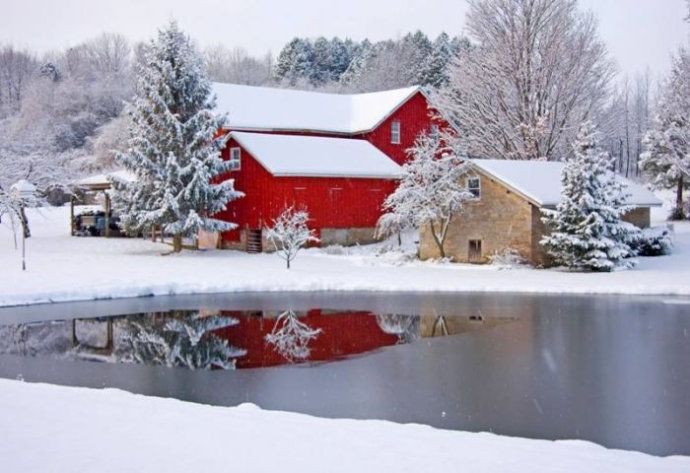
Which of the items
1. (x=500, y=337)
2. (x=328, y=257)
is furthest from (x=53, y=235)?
(x=500, y=337)

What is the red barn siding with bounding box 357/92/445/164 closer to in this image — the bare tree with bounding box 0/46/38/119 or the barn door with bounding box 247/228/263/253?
the barn door with bounding box 247/228/263/253

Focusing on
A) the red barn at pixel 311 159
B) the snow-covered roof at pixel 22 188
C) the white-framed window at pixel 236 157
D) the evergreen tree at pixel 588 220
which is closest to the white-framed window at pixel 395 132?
the red barn at pixel 311 159

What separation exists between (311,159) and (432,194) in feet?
22.0

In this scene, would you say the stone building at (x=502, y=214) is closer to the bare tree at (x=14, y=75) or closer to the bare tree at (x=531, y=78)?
the bare tree at (x=531, y=78)

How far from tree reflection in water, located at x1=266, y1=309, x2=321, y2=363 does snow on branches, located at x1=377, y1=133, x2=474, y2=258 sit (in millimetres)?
11472

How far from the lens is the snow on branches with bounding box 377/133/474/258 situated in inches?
1152

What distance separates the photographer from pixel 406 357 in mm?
13719

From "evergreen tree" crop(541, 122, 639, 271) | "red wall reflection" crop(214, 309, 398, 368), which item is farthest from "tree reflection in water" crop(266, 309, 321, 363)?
"evergreen tree" crop(541, 122, 639, 271)

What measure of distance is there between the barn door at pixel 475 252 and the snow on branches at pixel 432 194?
1116mm

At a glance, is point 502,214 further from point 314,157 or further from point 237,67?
point 237,67

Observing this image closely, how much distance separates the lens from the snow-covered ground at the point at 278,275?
22.2 metres

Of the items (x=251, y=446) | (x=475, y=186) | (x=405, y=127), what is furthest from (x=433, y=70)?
(x=251, y=446)

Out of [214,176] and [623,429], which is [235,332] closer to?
[623,429]

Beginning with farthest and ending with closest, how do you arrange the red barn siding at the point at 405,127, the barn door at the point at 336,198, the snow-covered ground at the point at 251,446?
the red barn siding at the point at 405,127 → the barn door at the point at 336,198 → the snow-covered ground at the point at 251,446
